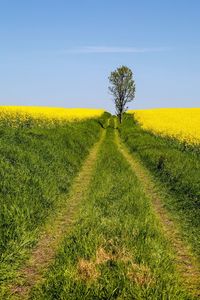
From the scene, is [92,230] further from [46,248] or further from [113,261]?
[113,261]

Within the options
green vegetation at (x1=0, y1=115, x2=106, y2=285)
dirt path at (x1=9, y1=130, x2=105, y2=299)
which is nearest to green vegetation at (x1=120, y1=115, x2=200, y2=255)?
dirt path at (x1=9, y1=130, x2=105, y2=299)

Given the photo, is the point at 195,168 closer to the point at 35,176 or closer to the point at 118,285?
the point at 35,176

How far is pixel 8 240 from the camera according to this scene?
810cm

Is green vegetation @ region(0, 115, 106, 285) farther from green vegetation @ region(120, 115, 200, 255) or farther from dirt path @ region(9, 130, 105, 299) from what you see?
green vegetation @ region(120, 115, 200, 255)

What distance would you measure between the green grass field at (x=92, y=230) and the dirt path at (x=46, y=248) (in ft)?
0.06

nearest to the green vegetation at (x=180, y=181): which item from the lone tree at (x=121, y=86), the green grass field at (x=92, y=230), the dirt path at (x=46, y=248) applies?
the green grass field at (x=92, y=230)

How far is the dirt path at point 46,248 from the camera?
6572 millimetres

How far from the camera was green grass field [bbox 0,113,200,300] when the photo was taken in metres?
6.18

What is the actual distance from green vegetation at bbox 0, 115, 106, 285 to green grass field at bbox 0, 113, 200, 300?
25 mm

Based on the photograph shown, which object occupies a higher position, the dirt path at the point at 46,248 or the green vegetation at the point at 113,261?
the green vegetation at the point at 113,261

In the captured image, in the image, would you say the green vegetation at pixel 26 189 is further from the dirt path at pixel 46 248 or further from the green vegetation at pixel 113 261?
the green vegetation at pixel 113 261

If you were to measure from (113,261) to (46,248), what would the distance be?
1993mm

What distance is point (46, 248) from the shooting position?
827cm

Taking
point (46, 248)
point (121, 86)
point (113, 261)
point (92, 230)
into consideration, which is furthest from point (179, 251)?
point (121, 86)
